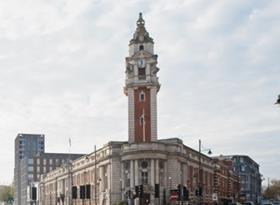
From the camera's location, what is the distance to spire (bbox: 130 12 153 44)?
119375mm

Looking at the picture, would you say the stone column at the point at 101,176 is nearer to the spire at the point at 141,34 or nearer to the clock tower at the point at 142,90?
the clock tower at the point at 142,90

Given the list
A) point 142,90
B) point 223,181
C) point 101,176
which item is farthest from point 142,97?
point 223,181

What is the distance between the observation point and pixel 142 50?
118 m

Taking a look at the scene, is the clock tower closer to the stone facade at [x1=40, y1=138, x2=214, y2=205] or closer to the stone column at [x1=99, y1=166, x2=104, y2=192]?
the stone facade at [x1=40, y1=138, x2=214, y2=205]

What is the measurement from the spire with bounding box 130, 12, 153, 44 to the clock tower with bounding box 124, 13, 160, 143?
398mm

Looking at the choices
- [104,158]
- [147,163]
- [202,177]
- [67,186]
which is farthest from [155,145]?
[67,186]

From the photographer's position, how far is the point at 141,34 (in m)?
120

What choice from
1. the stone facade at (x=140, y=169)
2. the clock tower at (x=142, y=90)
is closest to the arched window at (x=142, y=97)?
the clock tower at (x=142, y=90)

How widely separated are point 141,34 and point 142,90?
1050cm

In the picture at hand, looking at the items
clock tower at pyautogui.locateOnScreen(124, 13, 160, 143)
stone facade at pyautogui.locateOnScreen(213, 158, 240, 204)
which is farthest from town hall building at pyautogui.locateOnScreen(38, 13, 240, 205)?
stone facade at pyautogui.locateOnScreen(213, 158, 240, 204)

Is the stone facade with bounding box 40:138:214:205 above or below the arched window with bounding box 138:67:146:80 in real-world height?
below

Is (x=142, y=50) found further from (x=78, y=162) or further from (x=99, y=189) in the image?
(x=78, y=162)

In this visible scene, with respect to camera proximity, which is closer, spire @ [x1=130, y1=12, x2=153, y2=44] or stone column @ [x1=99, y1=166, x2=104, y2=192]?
spire @ [x1=130, y1=12, x2=153, y2=44]

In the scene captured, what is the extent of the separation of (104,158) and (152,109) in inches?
520
